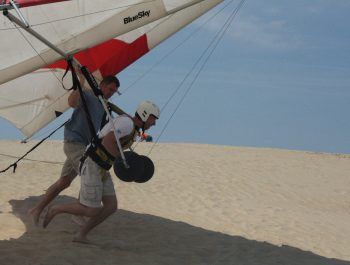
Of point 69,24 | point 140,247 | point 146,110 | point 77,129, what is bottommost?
point 140,247

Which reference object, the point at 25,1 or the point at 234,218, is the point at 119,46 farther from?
the point at 234,218

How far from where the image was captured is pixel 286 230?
9844mm

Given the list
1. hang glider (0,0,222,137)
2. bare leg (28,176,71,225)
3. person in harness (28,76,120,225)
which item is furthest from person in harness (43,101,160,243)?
hang glider (0,0,222,137)

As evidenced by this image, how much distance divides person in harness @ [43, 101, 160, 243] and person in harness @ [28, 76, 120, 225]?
72cm

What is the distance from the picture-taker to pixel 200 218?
10047mm

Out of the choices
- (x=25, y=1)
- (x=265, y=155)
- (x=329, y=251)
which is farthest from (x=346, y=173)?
(x=25, y=1)

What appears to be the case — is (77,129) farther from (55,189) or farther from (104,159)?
(104,159)

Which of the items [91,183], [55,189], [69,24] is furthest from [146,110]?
[55,189]

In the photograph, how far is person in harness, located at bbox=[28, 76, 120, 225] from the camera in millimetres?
6715

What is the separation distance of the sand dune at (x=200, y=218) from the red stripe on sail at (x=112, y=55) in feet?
7.71

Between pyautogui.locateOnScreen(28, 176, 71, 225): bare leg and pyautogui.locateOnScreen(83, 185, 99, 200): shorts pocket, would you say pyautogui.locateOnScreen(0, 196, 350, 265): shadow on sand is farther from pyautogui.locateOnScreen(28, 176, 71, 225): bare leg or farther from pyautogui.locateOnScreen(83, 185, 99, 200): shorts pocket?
pyautogui.locateOnScreen(83, 185, 99, 200): shorts pocket

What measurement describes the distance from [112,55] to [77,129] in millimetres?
1710

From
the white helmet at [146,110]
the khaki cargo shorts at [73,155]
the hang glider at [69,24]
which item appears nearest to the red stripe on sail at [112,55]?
the hang glider at [69,24]

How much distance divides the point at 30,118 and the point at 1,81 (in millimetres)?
2661
